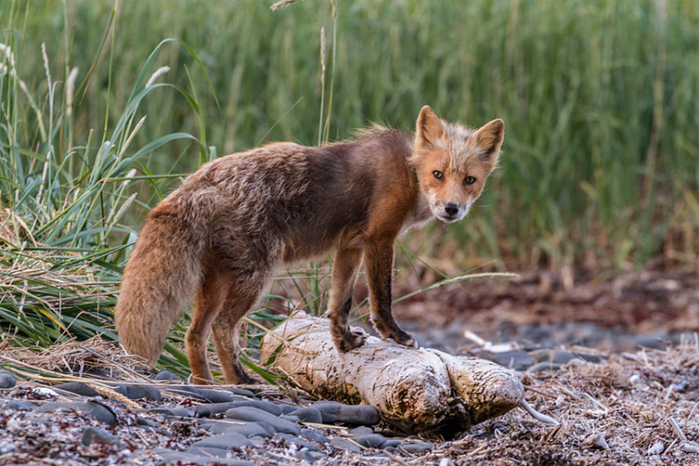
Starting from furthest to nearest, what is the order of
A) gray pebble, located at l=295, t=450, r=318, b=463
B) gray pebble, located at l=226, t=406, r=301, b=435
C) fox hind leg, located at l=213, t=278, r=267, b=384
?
fox hind leg, located at l=213, t=278, r=267, b=384
gray pebble, located at l=226, t=406, r=301, b=435
gray pebble, located at l=295, t=450, r=318, b=463

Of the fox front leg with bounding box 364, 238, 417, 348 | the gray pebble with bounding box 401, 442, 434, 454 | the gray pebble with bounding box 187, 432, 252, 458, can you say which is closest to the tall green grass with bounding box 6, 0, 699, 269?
the fox front leg with bounding box 364, 238, 417, 348

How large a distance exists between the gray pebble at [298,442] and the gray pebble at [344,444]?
93mm

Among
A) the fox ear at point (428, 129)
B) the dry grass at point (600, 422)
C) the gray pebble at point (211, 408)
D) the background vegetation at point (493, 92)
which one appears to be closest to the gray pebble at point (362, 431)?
the dry grass at point (600, 422)

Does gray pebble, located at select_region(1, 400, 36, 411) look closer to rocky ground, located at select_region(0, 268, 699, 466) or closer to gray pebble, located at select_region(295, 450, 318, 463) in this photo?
rocky ground, located at select_region(0, 268, 699, 466)

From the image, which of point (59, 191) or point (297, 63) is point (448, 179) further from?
point (297, 63)

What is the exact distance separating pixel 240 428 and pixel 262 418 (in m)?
0.13

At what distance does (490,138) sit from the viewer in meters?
3.98

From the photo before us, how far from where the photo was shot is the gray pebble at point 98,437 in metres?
2.29

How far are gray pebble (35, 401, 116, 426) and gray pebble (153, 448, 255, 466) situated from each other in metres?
0.26

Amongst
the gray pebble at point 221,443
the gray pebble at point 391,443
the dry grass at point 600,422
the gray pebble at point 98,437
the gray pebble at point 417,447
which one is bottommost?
the dry grass at point 600,422

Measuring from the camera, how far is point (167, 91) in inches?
323

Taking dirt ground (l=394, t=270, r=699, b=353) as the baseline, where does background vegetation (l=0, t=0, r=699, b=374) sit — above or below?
above

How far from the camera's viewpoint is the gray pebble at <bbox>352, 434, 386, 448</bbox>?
2.85 meters

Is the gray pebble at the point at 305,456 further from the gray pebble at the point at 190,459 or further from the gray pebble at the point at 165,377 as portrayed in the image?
the gray pebble at the point at 165,377
